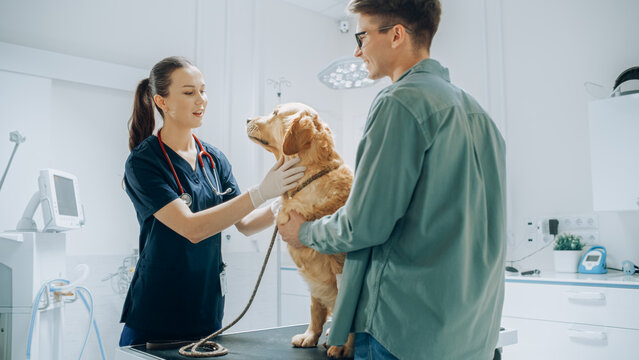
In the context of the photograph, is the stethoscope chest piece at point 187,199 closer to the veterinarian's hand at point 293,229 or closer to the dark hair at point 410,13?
the veterinarian's hand at point 293,229

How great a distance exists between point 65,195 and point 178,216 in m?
1.21

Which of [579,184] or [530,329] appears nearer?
[530,329]

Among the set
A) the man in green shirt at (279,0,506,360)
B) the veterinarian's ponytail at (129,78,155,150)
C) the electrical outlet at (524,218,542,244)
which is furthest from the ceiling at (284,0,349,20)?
the man in green shirt at (279,0,506,360)

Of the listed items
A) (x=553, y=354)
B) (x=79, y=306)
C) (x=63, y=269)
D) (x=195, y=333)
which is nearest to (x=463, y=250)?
(x=195, y=333)

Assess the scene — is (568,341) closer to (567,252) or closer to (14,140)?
(567,252)

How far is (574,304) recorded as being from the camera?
9.14 feet

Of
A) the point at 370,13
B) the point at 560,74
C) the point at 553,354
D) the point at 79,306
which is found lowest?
the point at 553,354

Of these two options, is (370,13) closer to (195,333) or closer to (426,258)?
(426,258)

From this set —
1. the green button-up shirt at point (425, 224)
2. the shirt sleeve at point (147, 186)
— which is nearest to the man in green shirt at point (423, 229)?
the green button-up shirt at point (425, 224)

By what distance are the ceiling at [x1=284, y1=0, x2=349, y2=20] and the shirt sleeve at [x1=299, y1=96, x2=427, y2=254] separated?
405cm

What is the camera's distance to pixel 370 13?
1.06 m

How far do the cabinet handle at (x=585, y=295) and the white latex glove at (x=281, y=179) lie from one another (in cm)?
219

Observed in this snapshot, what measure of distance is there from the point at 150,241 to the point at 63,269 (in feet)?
3.47

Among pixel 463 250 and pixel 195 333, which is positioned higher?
pixel 463 250
